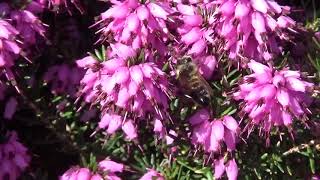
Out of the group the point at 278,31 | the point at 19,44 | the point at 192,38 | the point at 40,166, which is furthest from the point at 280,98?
the point at 40,166

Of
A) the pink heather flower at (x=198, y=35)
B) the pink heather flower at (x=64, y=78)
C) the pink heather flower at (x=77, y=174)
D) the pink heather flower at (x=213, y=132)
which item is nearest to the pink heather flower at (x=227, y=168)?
the pink heather flower at (x=213, y=132)

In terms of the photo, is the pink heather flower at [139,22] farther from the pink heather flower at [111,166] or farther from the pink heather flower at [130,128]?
the pink heather flower at [111,166]

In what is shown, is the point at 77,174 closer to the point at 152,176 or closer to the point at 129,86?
the point at 152,176

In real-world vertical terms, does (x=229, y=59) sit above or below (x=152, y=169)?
above

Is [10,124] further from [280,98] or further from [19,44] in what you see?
[280,98]

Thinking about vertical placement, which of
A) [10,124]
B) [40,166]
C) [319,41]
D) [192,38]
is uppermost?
[192,38]
